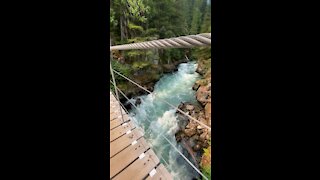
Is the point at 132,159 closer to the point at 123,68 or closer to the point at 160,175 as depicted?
the point at 160,175

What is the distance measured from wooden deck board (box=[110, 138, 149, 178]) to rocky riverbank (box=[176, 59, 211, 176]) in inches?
91.2

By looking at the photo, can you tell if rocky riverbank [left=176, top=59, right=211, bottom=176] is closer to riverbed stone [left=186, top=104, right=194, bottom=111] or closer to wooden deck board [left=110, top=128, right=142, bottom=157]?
riverbed stone [left=186, top=104, right=194, bottom=111]

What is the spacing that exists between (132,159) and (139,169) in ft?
0.24

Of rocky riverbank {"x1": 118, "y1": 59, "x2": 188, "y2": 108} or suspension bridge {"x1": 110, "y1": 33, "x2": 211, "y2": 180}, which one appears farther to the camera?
rocky riverbank {"x1": 118, "y1": 59, "x2": 188, "y2": 108}

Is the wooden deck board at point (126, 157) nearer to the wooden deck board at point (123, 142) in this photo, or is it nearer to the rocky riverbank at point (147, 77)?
the wooden deck board at point (123, 142)

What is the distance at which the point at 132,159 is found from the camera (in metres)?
0.90

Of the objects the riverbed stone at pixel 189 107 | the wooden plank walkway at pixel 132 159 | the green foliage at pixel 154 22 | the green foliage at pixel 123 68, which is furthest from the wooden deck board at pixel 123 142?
the green foliage at pixel 154 22

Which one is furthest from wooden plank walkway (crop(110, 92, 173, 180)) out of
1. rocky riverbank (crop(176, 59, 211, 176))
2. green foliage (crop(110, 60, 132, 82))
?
green foliage (crop(110, 60, 132, 82))

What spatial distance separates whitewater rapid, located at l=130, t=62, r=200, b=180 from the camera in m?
3.71

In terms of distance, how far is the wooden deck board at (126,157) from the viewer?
0.85 metres
